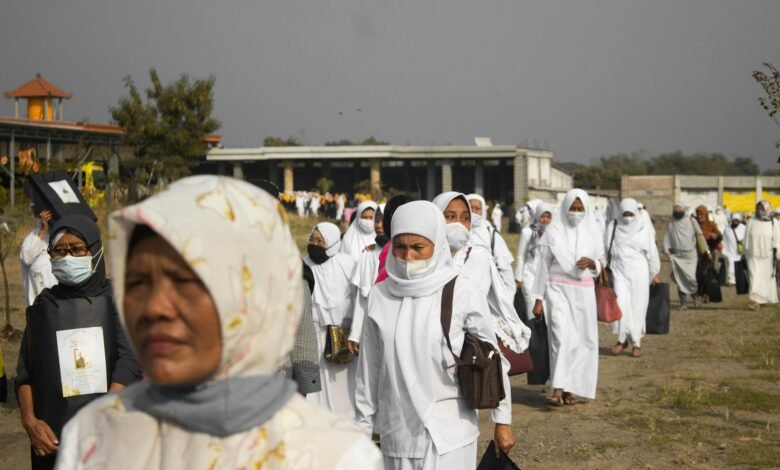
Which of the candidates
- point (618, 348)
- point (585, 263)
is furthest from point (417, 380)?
point (618, 348)

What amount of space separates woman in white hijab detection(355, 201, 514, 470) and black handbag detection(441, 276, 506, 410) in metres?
0.03

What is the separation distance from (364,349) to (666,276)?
77.0 feet

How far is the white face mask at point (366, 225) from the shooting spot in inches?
412

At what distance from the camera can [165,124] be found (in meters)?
38.4

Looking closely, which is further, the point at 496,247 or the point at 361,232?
the point at 361,232

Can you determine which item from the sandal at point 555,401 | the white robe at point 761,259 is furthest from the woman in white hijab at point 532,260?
the white robe at point 761,259

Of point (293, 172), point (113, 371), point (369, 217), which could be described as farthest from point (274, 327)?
point (293, 172)

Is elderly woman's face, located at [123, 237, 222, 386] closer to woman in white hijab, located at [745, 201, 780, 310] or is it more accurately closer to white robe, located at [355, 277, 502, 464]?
white robe, located at [355, 277, 502, 464]

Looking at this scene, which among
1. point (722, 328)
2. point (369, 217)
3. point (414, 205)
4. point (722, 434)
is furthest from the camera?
point (722, 328)

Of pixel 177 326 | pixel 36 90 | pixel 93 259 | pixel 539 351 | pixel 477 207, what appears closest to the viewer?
pixel 177 326

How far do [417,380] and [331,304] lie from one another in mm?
→ 3219

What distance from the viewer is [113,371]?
4.55m

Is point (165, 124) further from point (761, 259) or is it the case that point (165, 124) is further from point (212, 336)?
point (212, 336)

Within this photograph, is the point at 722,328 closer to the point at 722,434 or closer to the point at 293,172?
the point at 722,434
